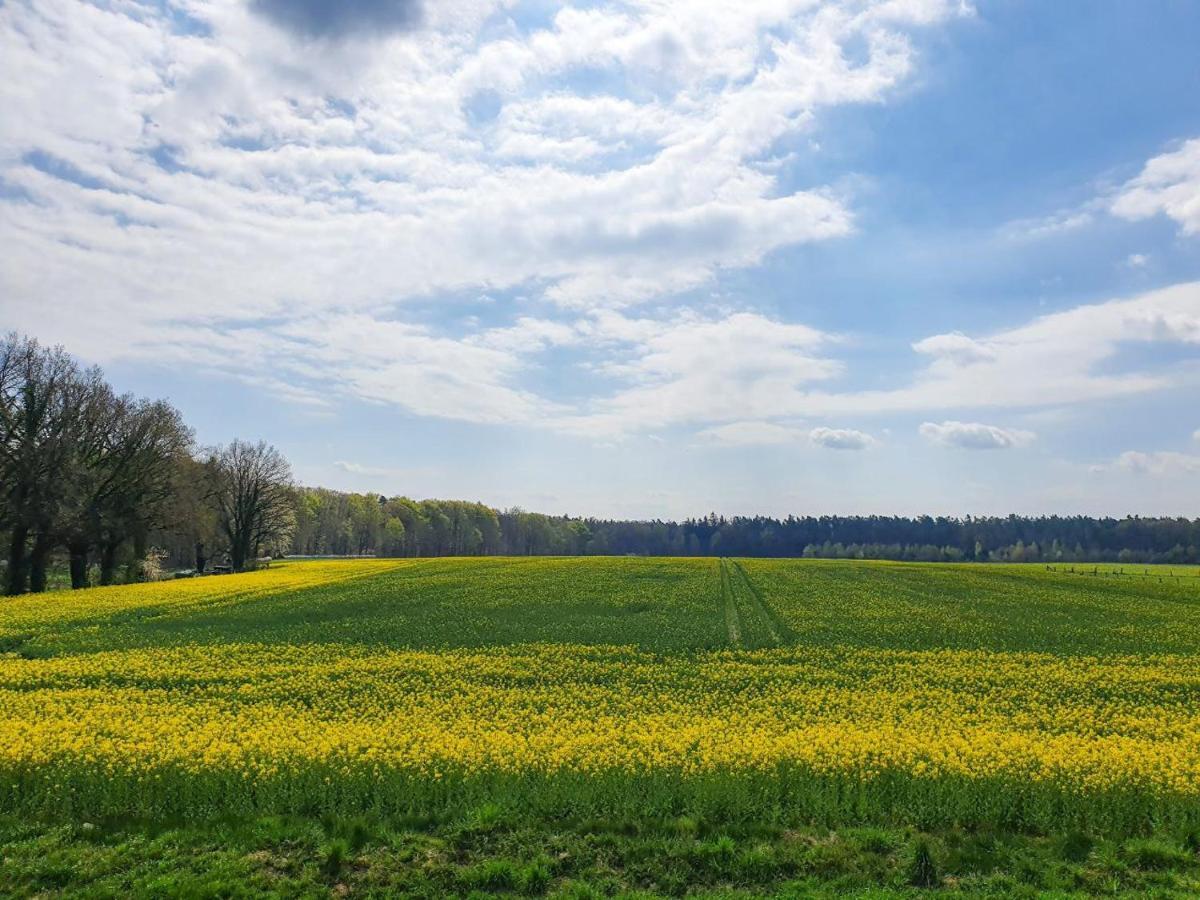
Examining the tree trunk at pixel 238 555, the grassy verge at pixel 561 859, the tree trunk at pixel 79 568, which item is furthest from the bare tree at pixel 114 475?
the grassy verge at pixel 561 859

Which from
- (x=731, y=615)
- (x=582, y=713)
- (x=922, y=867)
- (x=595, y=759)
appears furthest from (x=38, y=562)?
(x=922, y=867)

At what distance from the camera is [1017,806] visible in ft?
40.5

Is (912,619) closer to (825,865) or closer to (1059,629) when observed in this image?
(1059,629)

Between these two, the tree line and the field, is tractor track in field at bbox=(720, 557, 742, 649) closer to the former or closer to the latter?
the field

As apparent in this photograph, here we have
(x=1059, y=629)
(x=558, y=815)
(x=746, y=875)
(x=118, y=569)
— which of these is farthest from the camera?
(x=118, y=569)

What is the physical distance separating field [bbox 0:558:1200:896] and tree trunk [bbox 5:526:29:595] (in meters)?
21.8

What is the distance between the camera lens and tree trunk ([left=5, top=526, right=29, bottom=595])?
48.7 m

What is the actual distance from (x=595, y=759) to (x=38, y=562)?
2058 inches

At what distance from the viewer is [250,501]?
279 ft

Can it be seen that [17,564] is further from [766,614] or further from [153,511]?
[766,614]

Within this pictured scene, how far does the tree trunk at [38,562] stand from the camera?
50.1 metres

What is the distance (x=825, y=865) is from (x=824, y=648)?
1916cm

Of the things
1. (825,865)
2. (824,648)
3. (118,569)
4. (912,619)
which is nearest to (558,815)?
(825,865)

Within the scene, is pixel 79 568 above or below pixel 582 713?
above
